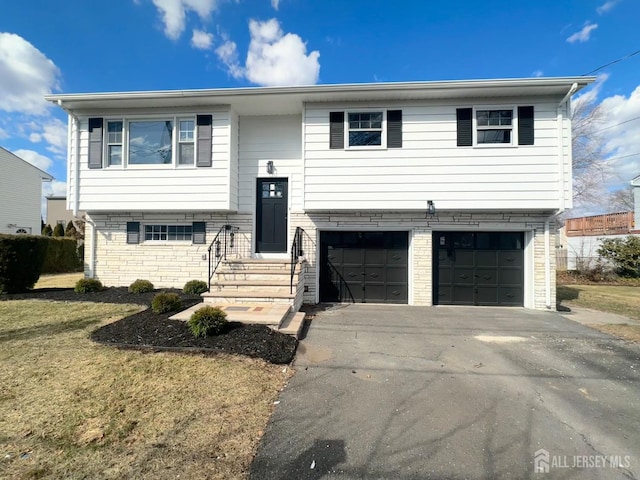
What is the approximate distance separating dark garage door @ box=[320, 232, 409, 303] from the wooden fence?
1620cm

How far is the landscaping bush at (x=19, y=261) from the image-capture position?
7.85 metres

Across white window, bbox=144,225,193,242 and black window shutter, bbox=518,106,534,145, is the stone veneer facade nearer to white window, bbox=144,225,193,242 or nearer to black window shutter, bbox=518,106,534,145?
white window, bbox=144,225,193,242

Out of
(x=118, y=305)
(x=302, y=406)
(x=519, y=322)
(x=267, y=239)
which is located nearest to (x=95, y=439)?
(x=302, y=406)

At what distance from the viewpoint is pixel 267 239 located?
8641 mm

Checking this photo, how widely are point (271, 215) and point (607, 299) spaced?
10800 mm

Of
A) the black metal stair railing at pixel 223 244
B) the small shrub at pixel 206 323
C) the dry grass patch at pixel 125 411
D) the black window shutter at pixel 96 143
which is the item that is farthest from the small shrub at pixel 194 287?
the black window shutter at pixel 96 143

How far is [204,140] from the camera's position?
8.07m

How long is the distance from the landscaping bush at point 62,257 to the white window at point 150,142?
9840 millimetres

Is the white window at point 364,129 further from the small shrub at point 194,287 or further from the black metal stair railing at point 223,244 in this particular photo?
the small shrub at point 194,287

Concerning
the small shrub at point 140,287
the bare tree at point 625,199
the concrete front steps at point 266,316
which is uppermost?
the bare tree at point 625,199

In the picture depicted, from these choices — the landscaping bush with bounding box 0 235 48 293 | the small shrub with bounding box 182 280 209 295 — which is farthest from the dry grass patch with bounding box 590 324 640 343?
the landscaping bush with bounding box 0 235 48 293

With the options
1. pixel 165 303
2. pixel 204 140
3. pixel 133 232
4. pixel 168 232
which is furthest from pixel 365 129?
pixel 133 232

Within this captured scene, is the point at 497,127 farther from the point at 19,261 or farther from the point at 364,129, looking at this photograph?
the point at 19,261

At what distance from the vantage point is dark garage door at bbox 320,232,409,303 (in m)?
8.29
